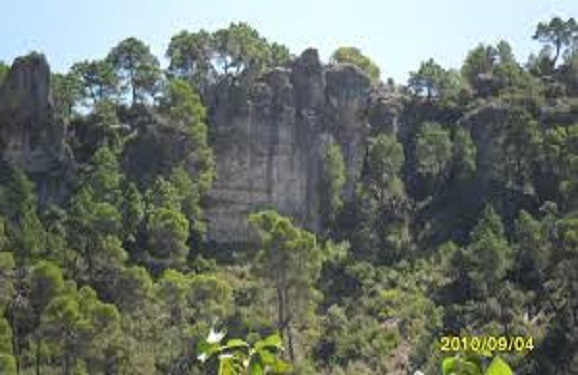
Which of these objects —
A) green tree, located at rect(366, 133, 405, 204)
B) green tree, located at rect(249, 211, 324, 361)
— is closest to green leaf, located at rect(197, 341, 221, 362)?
green tree, located at rect(249, 211, 324, 361)

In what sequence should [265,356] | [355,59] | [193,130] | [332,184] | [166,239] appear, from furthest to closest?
[355,59] < [332,184] < [193,130] < [166,239] < [265,356]

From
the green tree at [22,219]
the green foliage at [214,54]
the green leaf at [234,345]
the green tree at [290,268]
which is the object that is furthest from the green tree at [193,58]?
the green leaf at [234,345]

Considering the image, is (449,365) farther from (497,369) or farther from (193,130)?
(193,130)

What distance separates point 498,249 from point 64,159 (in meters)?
22.7

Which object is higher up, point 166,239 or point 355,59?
point 355,59

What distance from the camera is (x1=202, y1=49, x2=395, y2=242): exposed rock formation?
57594 millimetres

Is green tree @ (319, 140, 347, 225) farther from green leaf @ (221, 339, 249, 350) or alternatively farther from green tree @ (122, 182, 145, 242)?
green leaf @ (221, 339, 249, 350)

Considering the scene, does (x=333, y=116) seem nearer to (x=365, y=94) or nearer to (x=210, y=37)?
(x=365, y=94)

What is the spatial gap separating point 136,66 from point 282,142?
9429 millimetres

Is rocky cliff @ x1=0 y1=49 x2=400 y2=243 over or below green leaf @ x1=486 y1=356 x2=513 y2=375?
over

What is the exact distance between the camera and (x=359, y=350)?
44125 mm

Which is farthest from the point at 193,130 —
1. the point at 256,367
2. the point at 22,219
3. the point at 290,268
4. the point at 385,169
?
the point at 256,367

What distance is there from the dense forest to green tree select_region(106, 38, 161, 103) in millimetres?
121

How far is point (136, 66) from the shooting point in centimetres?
6175
